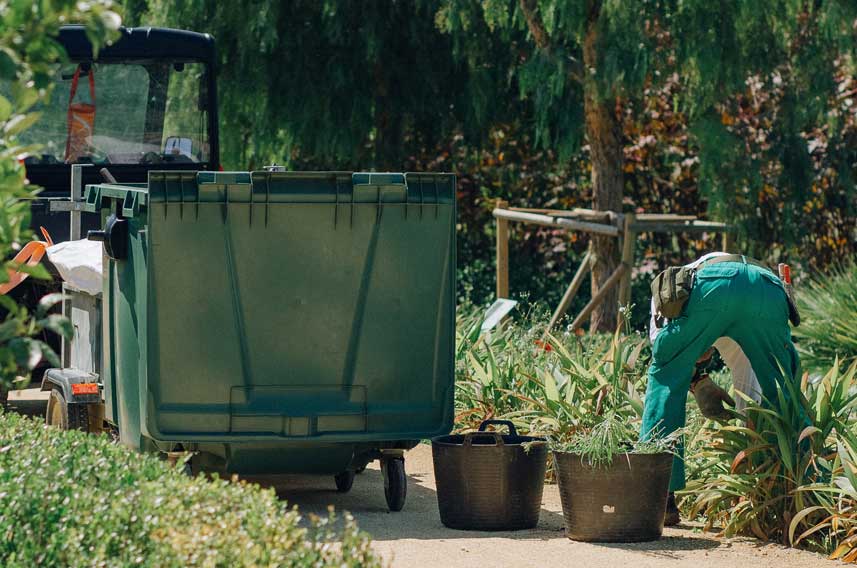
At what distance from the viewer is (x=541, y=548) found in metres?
5.61

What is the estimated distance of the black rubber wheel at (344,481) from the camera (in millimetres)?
7047

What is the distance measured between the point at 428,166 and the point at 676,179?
8.72ft

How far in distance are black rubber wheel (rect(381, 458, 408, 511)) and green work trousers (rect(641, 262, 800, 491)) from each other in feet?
4.05

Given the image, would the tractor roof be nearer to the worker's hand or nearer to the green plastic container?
the green plastic container

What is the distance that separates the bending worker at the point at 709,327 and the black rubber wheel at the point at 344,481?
1.81 m

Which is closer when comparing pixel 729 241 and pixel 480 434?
pixel 480 434

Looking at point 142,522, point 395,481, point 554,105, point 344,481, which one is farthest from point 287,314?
point 554,105

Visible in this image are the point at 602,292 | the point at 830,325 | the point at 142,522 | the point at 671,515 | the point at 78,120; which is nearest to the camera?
the point at 142,522

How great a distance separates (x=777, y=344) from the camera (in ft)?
19.4

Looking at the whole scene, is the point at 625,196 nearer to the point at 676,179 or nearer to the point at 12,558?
the point at 676,179

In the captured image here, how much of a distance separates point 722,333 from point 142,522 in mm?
3088

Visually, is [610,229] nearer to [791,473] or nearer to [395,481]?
[395,481]

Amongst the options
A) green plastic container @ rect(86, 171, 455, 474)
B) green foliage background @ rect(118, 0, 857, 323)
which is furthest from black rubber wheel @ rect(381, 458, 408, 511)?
green foliage background @ rect(118, 0, 857, 323)

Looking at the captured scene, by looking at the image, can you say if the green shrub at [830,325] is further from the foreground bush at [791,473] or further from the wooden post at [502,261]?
the foreground bush at [791,473]
